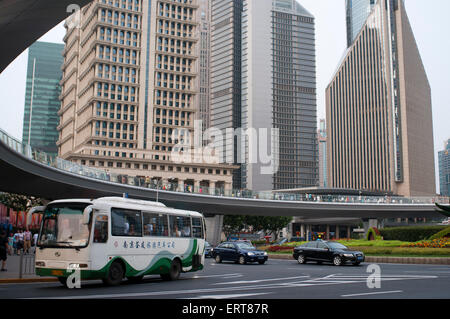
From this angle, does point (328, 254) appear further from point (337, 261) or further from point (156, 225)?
point (156, 225)

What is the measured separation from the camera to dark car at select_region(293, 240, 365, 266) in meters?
28.1

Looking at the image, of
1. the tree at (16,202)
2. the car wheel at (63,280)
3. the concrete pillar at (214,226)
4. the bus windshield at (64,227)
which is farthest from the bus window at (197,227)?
the tree at (16,202)

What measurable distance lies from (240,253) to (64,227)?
55.2ft

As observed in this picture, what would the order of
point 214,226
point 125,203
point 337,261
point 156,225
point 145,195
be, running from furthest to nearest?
point 214,226
point 145,195
point 337,261
point 156,225
point 125,203

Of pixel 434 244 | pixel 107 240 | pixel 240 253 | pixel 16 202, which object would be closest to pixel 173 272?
pixel 107 240

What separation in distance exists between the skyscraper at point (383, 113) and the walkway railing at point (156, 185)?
105 metres

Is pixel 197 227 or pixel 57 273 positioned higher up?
pixel 197 227

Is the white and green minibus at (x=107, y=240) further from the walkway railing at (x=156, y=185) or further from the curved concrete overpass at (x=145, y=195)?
the curved concrete overpass at (x=145, y=195)

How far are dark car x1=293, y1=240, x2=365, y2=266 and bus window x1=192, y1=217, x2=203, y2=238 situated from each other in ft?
33.8

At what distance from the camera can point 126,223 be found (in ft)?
57.4

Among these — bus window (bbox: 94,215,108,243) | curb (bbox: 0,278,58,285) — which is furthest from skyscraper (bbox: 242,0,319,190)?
bus window (bbox: 94,215,108,243)

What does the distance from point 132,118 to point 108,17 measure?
26.6 m

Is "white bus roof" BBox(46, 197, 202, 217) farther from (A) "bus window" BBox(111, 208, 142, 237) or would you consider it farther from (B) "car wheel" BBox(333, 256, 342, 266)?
(B) "car wheel" BBox(333, 256, 342, 266)

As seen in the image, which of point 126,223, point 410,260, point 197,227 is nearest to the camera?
point 126,223
